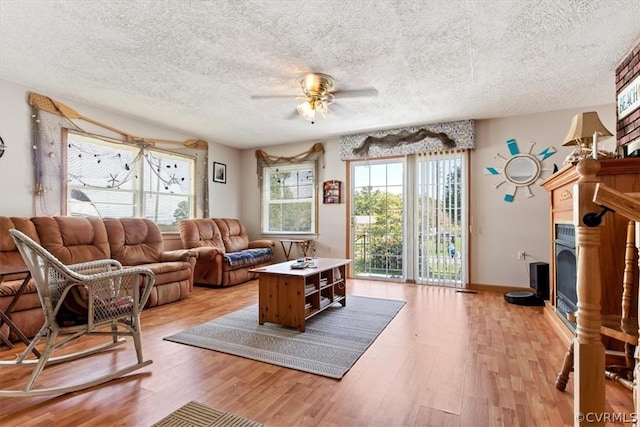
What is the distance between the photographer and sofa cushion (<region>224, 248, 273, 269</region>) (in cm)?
458

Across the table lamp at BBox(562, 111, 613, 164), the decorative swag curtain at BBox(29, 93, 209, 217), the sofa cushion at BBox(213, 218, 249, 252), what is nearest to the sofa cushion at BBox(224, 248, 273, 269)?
the sofa cushion at BBox(213, 218, 249, 252)

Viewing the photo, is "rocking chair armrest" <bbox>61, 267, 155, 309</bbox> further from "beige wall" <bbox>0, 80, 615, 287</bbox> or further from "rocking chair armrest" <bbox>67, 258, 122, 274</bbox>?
"beige wall" <bbox>0, 80, 615, 287</bbox>

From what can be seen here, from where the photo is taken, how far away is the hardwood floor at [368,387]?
5.12ft

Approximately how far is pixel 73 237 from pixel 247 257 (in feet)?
7.17

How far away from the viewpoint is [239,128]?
4.85m

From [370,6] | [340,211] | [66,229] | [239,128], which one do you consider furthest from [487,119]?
[66,229]

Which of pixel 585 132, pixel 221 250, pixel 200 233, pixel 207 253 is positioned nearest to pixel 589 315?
pixel 585 132

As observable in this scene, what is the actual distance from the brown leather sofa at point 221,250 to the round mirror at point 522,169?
12.3ft

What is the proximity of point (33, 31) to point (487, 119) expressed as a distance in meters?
4.90

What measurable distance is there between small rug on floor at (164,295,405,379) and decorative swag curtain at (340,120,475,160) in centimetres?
251

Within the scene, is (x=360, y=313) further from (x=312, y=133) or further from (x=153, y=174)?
(x=153, y=174)

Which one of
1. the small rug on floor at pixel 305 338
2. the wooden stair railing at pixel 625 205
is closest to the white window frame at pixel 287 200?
the small rug on floor at pixel 305 338

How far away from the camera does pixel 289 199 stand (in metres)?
5.94

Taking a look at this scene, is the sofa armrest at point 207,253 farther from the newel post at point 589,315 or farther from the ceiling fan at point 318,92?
the newel post at point 589,315
